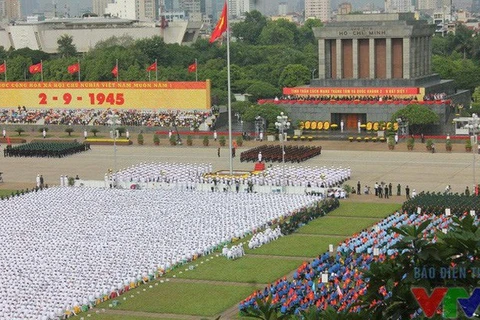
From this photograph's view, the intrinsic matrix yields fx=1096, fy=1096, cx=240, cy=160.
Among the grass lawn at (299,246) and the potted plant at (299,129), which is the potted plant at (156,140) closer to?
the potted plant at (299,129)

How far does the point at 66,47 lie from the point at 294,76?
51.7 meters

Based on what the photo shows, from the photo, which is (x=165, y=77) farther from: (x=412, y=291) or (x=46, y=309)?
(x=412, y=291)

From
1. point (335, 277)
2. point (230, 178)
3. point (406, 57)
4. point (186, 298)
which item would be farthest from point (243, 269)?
point (406, 57)

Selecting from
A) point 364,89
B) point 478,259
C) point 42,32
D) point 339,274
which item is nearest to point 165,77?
point 364,89

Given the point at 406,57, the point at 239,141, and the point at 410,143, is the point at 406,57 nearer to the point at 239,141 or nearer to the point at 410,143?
the point at 410,143

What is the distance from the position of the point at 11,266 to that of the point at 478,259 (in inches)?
1101

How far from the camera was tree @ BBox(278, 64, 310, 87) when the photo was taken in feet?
386

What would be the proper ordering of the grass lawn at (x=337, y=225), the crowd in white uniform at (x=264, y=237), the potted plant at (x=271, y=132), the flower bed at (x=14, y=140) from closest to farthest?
the crowd in white uniform at (x=264, y=237)
the grass lawn at (x=337, y=225)
the potted plant at (x=271, y=132)
the flower bed at (x=14, y=140)

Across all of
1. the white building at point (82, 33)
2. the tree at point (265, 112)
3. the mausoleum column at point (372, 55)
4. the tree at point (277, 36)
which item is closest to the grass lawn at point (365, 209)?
the tree at point (265, 112)

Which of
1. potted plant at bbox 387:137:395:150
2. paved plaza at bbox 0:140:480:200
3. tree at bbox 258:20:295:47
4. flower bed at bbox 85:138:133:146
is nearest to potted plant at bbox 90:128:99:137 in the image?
flower bed at bbox 85:138:133:146

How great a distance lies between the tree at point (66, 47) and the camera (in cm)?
15825

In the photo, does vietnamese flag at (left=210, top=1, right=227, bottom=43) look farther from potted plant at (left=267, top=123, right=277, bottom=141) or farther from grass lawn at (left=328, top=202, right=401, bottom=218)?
potted plant at (left=267, top=123, right=277, bottom=141)

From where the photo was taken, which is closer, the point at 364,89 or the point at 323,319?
the point at 323,319

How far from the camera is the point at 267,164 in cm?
7106
